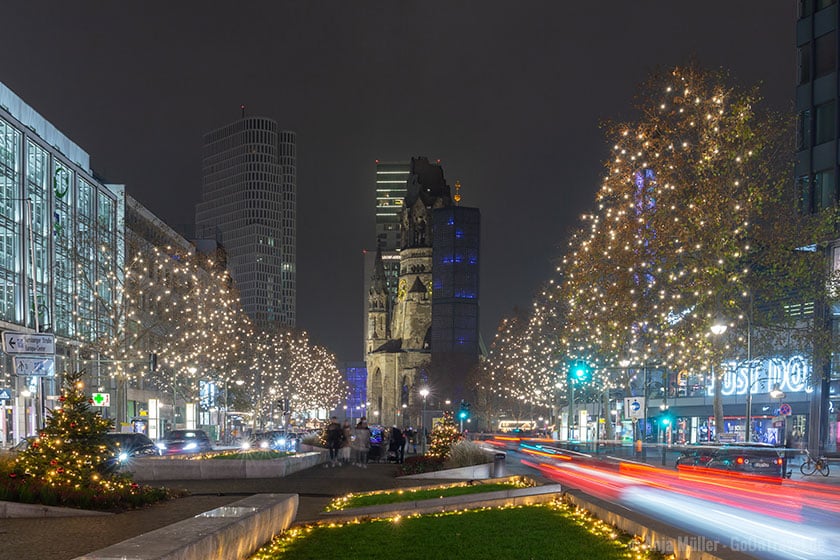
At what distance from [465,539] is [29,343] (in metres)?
18.7

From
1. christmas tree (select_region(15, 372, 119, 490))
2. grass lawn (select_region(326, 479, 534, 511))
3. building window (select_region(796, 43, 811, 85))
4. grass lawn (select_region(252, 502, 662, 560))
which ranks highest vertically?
building window (select_region(796, 43, 811, 85))

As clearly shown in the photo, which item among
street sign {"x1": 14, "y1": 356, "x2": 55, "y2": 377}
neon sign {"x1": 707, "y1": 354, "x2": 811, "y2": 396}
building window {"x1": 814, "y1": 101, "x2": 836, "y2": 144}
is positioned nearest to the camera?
street sign {"x1": 14, "y1": 356, "x2": 55, "y2": 377}

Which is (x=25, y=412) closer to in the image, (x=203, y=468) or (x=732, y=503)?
(x=203, y=468)

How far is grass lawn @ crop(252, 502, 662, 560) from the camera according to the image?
13141 millimetres

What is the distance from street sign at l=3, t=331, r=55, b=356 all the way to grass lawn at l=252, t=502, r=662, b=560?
50.6ft

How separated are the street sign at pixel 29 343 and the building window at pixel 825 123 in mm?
38041

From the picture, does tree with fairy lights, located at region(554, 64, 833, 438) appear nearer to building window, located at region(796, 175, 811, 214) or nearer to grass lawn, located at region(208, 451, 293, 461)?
building window, located at region(796, 175, 811, 214)

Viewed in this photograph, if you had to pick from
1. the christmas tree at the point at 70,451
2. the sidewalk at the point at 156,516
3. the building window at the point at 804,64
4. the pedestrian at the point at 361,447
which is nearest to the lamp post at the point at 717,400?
the pedestrian at the point at 361,447

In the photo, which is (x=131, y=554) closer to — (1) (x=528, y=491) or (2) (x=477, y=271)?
(1) (x=528, y=491)

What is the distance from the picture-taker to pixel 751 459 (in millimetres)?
32438

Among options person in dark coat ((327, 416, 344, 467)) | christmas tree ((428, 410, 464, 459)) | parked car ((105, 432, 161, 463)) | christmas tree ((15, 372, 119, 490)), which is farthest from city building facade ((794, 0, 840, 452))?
christmas tree ((15, 372, 119, 490))

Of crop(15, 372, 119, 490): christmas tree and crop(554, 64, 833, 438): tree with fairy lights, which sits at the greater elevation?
crop(554, 64, 833, 438): tree with fairy lights

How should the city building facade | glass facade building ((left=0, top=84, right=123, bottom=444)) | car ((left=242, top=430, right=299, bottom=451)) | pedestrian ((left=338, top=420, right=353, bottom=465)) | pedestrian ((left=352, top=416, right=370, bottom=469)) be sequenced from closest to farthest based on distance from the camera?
pedestrian ((left=352, top=416, right=370, bottom=469)) → pedestrian ((left=338, top=420, right=353, bottom=465)) → the city building facade → car ((left=242, top=430, right=299, bottom=451)) → glass facade building ((left=0, top=84, right=123, bottom=444))

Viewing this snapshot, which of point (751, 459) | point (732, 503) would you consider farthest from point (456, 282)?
point (732, 503)
